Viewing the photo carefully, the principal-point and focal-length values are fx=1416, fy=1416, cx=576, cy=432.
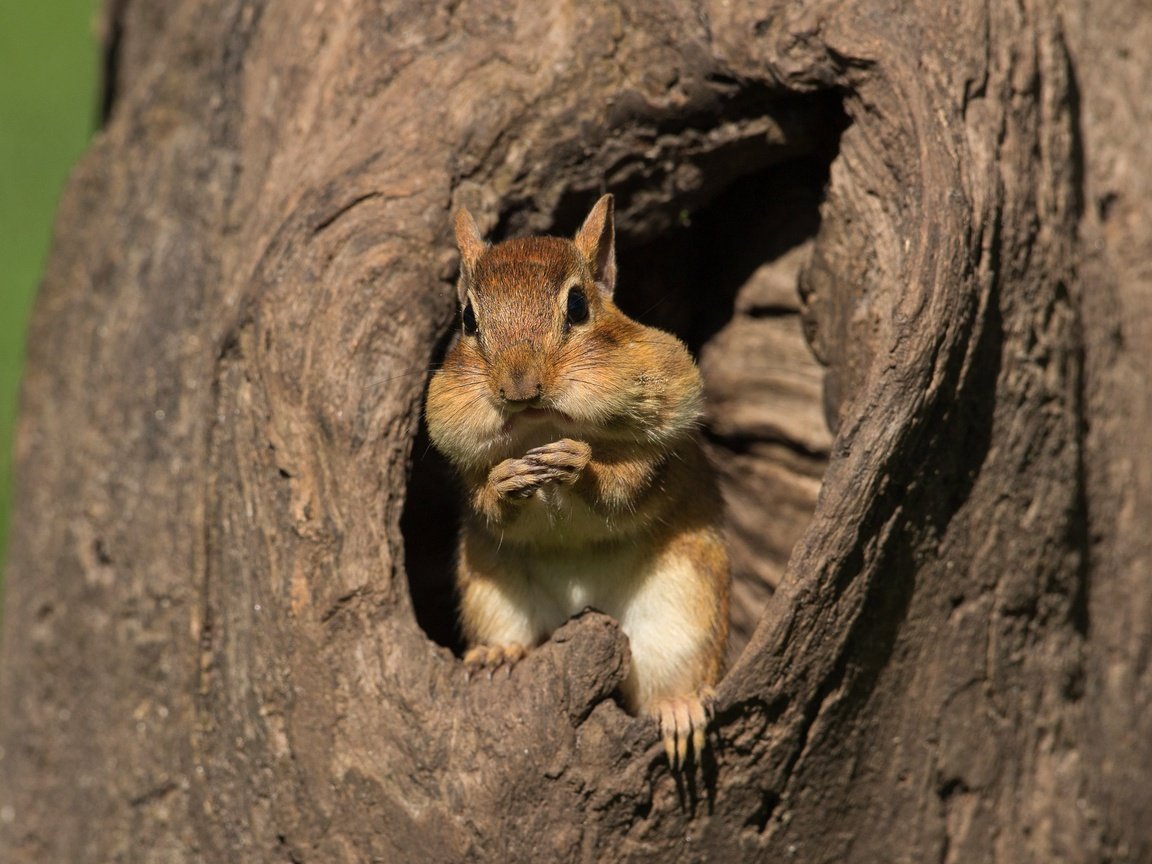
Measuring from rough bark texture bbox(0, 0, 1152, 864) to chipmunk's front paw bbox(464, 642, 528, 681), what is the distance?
0.30ft

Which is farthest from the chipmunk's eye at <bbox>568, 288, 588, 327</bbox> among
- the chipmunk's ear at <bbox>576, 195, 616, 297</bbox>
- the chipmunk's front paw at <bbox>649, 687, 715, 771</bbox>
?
the chipmunk's front paw at <bbox>649, 687, 715, 771</bbox>

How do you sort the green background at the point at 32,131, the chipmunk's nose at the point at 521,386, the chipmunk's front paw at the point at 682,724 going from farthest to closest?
the green background at the point at 32,131 → the chipmunk's front paw at the point at 682,724 → the chipmunk's nose at the point at 521,386

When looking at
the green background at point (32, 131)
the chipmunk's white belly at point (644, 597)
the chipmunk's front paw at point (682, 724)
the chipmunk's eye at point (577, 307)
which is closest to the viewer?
the chipmunk's front paw at point (682, 724)

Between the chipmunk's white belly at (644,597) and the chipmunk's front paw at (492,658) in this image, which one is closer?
the chipmunk's front paw at (492,658)

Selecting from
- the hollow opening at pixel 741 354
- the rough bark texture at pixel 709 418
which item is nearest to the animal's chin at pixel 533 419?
the rough bark texture at pixel 709 418

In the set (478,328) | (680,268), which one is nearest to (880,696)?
(478,328)

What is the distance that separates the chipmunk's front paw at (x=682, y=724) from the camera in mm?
3533

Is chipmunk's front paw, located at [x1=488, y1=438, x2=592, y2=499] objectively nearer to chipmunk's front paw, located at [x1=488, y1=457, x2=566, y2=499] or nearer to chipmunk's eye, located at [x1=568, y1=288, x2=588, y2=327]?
chipmunk's front paw, located at [x1=488, y1=457, x2=566, y2=499]

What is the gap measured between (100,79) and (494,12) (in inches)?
103

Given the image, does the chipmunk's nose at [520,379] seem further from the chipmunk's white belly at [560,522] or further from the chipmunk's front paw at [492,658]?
the chipmunk's front paw at [492,658]

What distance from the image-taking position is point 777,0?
163 inches

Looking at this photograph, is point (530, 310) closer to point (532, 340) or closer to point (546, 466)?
point (532, 340)

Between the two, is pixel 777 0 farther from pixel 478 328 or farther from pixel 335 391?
pixel 335 391

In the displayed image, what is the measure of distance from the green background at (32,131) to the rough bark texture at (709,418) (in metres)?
4.23
